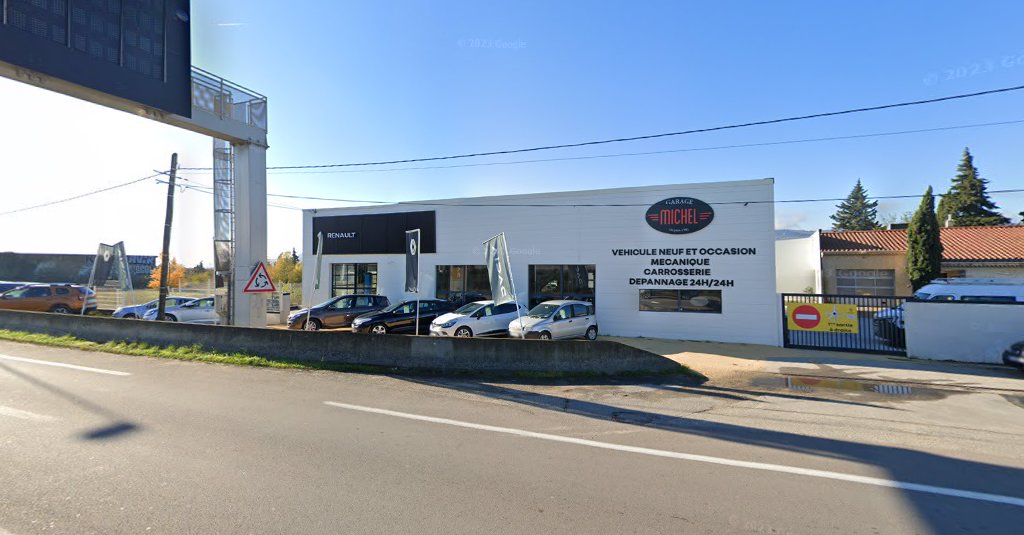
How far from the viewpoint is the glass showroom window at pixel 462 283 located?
19.7 metres

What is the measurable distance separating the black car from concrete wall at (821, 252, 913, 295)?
19.8m

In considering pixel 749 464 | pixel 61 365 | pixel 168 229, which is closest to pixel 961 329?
pixel 749 464

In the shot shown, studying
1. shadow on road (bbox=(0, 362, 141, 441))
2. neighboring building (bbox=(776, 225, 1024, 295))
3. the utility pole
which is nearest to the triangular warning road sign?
shadow on road (bbox=(0, 362, 141, 441))

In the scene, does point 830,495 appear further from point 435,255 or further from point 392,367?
point 435,255

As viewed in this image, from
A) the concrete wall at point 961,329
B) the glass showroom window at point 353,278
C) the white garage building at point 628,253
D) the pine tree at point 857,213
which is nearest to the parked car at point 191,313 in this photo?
the glass showroom window at point 353,278

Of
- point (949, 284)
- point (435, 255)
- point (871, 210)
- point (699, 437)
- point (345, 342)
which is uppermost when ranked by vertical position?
point (871, 210)

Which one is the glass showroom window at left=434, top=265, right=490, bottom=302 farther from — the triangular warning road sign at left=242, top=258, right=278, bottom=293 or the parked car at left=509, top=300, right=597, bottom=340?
the triangular warning road sign at left=242, top=258, right=278, bottom=293

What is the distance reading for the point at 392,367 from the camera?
9.71 metres

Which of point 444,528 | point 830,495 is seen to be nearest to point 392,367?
point 444,528

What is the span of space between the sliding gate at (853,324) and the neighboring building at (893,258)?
38.6ft

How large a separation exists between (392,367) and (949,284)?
16.6 meters

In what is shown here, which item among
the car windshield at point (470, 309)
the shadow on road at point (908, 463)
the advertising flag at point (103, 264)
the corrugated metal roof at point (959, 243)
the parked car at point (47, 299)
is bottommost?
the shadow on road at point (908, 463)

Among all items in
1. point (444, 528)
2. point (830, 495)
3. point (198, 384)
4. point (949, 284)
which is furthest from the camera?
point (949, 284)

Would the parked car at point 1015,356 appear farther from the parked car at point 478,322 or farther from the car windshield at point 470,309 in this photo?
the car windshield at point 470,309
